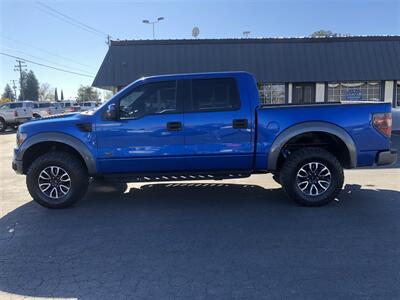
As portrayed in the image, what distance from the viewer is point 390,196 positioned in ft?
21.7

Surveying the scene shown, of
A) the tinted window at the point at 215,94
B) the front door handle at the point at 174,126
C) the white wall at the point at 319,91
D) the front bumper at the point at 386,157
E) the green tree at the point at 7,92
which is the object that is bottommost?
the front bumper at the point at 386,157

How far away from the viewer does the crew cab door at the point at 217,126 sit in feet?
19.5

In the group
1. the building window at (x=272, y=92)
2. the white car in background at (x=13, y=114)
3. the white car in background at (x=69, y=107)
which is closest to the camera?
the building window at (x=272, y=92)

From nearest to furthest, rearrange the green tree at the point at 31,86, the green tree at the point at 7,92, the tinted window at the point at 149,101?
the tinted window at the point at 149,101
the green tree at the point at 31,86
the green tree at the point at 7,92

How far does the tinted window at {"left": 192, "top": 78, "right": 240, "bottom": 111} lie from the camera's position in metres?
6.01

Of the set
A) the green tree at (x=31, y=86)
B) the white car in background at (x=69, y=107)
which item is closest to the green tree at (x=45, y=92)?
the green tree at (x=31, y=86)

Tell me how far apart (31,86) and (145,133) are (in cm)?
12170

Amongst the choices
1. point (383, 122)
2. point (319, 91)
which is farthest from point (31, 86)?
point (383, 122)

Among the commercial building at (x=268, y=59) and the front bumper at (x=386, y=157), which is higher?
the commercial building at (x=268, y=59)

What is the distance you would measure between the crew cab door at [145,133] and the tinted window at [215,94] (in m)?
0.31

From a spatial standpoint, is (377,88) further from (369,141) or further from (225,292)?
(225,292)

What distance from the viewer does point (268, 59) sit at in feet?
62.0

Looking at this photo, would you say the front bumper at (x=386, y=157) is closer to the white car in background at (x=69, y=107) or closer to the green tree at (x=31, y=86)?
the white car in background at (x=69, y=107)

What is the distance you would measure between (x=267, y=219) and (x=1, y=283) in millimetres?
3329
